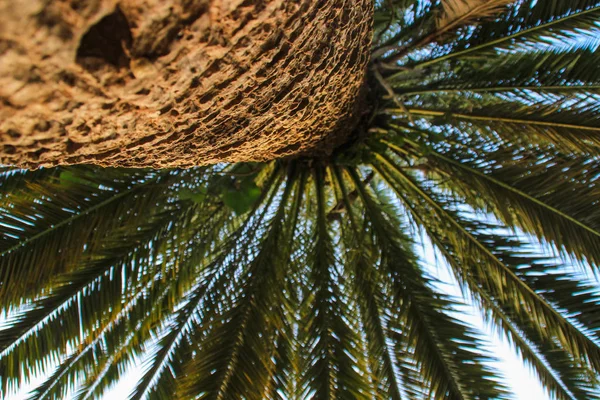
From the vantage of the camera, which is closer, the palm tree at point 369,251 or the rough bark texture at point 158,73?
the rough bark texture at point 158,73

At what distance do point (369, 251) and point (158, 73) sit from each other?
319 cm

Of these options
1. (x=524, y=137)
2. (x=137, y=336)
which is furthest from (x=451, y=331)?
(x=137, y=336)

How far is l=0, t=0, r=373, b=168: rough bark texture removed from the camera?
1.17 meters

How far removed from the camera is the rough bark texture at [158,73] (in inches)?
46.2

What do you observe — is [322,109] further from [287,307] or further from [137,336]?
[137,336]

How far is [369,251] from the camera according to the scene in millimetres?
4332

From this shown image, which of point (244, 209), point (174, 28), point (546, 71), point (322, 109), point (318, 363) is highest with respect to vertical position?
point (546, 71)

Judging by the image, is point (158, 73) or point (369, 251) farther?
point (369, 251)

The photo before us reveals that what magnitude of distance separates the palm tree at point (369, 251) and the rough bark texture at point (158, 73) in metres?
1.01

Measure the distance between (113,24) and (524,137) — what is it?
359cm

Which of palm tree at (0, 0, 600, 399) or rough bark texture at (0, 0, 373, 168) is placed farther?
palm tree at (0, 0, 600, 399)

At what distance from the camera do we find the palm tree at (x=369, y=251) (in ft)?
11.1

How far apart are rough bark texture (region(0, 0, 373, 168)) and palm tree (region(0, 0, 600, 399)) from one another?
101 centimetres

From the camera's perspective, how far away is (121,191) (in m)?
3.64
